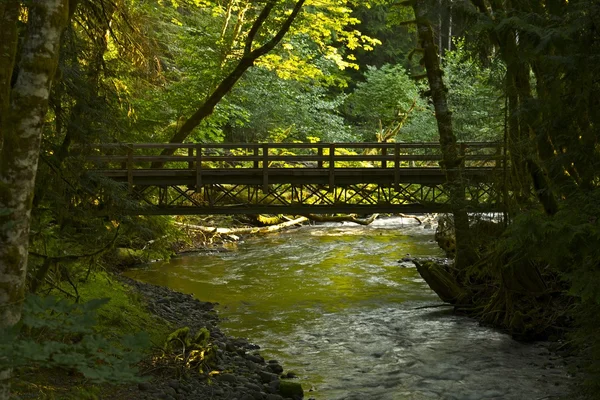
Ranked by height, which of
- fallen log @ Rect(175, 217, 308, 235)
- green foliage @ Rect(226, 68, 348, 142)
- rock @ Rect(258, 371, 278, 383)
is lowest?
rock @ Rect(258, 371, 278, 383)

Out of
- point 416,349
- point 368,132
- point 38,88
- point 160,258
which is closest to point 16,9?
point 38,88

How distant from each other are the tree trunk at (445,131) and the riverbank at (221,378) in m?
5.03

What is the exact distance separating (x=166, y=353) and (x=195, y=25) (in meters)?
16.3

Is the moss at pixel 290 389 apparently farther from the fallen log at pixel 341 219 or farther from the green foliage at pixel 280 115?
the green foliage at pixel 280 115

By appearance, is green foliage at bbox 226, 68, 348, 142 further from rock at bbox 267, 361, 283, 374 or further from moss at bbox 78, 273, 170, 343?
rock at bbox 267, 361, 283, 374

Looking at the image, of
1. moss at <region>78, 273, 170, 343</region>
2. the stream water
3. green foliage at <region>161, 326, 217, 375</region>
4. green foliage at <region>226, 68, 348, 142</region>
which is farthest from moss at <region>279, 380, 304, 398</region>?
green foliage at <region>226, 68, 348, 142</region>

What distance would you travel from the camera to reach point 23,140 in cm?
475

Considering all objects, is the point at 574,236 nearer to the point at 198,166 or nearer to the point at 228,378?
the point at 228,378

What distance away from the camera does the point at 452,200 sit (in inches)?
511

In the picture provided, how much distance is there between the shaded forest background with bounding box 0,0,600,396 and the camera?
6.41 m

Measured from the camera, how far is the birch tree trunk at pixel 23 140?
15.3 ft

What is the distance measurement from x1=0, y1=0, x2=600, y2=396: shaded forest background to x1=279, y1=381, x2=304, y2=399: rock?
2863mm

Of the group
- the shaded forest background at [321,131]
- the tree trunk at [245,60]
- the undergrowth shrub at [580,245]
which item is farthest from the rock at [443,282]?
the tree trunk at [245,60]

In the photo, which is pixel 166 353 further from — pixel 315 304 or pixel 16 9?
pixel 315 304
